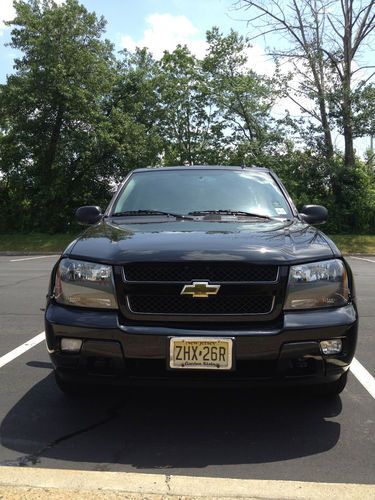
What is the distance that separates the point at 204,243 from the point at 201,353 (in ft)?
2.22

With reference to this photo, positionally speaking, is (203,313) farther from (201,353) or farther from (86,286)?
(86,286)

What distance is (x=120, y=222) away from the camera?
4.14 meters

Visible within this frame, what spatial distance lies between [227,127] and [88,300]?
27735 mm

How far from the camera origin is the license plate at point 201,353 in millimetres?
3021

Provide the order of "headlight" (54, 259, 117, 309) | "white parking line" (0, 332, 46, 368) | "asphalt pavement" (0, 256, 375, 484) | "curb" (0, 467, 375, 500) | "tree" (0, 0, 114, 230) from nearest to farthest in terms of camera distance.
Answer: "curb" (0, 467, 375, 500) → "asphalt pavement" (0, 256, 375, 484) → "headlight" (54, 259, 117, 309) → "white parking line" (0, 332, 46, 368) → "tree" (0, 0, 114, 230)

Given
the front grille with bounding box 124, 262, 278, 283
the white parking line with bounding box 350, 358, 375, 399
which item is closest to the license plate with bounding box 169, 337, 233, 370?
the front grille with bounding box 124, 262, 278, 283

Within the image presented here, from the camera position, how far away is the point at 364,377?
14.6 feet

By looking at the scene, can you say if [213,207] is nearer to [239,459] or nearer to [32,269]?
[239,459]

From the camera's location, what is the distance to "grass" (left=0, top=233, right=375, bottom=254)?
74.5 ft

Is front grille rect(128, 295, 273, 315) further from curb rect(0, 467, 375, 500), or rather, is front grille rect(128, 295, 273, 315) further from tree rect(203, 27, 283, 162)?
tree rect(203, 27, 283, 162)

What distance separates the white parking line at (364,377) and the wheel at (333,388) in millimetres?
409

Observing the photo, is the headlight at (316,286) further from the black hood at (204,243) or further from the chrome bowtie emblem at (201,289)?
the chrome bowtie emblem at (201,289)

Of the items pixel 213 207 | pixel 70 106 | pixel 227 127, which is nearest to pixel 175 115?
pixel 227 127

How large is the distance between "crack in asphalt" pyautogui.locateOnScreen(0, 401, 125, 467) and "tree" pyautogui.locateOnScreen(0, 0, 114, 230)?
2276cm
